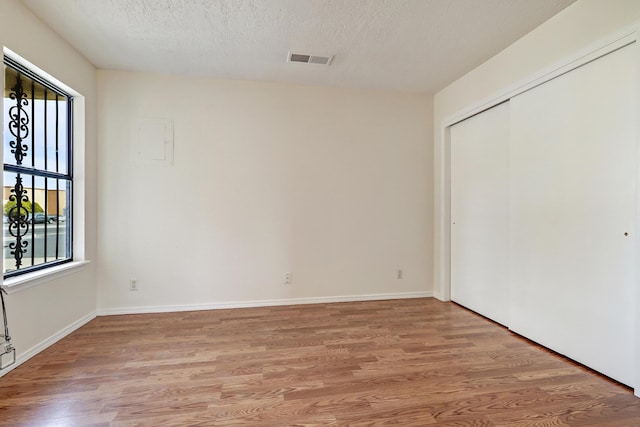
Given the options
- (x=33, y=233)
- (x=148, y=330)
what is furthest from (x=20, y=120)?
(x=148, y=330)

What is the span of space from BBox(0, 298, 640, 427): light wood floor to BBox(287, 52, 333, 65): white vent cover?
8.51ft

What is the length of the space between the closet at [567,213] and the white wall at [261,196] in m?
0.98

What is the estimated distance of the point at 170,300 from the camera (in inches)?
135

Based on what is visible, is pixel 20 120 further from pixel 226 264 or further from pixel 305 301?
pixel 305 301

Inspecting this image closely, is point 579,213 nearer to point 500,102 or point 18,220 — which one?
point 500,102

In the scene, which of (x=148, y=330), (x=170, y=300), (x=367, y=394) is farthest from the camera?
(x=170, y=300)

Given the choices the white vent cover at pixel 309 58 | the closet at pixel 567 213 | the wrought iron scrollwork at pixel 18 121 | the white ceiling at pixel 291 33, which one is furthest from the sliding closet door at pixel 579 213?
the wrought iron scrollwork at pixel 18 121

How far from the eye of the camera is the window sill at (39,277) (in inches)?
84.9

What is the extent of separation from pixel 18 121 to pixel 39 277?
120 cm

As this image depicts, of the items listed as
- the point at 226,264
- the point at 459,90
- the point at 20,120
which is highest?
the point at 459,90

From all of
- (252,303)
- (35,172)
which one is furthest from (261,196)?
(35,172)

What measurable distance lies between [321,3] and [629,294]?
2.82m

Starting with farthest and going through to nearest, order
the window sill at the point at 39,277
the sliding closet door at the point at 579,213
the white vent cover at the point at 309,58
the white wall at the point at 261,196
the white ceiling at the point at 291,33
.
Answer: the white wall at the point at 261,196 < the white vent cover at the point at 309,58 < the white ceiling at the point at 291,33 < the window sill at the point at 39,277 < the sliding closet door at the point at 579,213

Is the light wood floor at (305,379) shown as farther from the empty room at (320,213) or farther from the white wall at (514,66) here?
the white wall at (514,66)
